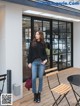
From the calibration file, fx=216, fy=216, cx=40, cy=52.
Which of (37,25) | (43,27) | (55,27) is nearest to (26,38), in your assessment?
(37,25)

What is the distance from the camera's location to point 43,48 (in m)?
4.72

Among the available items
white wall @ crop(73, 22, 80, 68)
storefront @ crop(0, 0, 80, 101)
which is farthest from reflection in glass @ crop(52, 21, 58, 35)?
white wall @ crop(73, 22, 80, 68)

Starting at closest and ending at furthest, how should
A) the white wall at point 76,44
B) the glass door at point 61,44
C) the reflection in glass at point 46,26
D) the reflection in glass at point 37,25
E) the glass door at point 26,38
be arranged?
1. the glass door at point 26,38
2. the reflection in glass at point 37,25
3. the reflection in glass at point 46,26
4. the glass door at point 61,44
5. the white wall at point 76,44

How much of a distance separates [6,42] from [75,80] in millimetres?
1679

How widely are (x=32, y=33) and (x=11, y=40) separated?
2381 mm

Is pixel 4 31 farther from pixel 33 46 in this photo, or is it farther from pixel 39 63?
pixel 39 63

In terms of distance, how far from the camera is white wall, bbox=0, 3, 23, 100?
4535 mm

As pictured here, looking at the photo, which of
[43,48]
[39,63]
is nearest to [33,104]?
[39,63]

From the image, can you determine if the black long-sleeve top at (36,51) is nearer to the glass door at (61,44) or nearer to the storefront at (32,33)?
the storefront at (32,33)

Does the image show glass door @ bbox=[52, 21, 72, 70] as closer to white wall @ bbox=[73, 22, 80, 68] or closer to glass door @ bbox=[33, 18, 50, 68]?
white wall @ bbox=[73, 22, 80, 68]

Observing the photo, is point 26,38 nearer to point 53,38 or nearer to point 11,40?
point 53,38

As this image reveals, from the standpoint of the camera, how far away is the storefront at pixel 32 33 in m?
4.57

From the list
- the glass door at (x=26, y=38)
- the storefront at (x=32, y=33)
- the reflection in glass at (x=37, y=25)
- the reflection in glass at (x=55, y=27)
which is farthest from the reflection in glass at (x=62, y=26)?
the glass door at (x=26, y=38)

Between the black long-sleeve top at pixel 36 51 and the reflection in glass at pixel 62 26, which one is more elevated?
the reflection in glass at pixel 62 26
